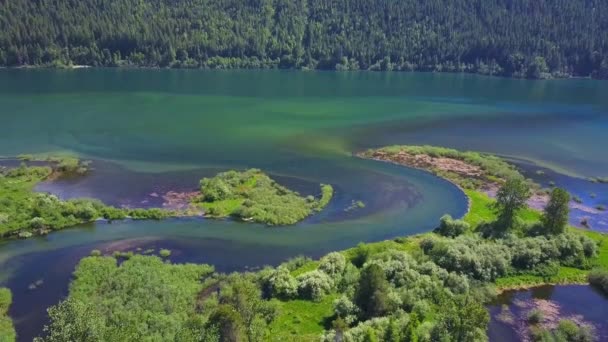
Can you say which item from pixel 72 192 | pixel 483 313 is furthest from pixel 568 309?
pixel 72 192

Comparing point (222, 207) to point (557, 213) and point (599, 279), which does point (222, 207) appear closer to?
point (557, 213)

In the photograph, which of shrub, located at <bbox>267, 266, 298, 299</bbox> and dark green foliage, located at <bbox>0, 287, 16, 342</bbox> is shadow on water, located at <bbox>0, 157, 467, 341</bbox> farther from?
shrub, located at <bbox>267, 266, 298, 299</bbox>

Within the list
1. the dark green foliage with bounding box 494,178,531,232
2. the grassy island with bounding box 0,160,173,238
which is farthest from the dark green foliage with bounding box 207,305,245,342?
the dark green foliage with bounding box 494,178,531,232

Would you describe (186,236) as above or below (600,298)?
above

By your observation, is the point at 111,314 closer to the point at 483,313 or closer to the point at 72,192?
the point at 483,313

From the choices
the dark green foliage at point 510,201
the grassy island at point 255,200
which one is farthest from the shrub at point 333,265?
the dark green foliage at point 510,201

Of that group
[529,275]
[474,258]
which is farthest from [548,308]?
[474,258]
